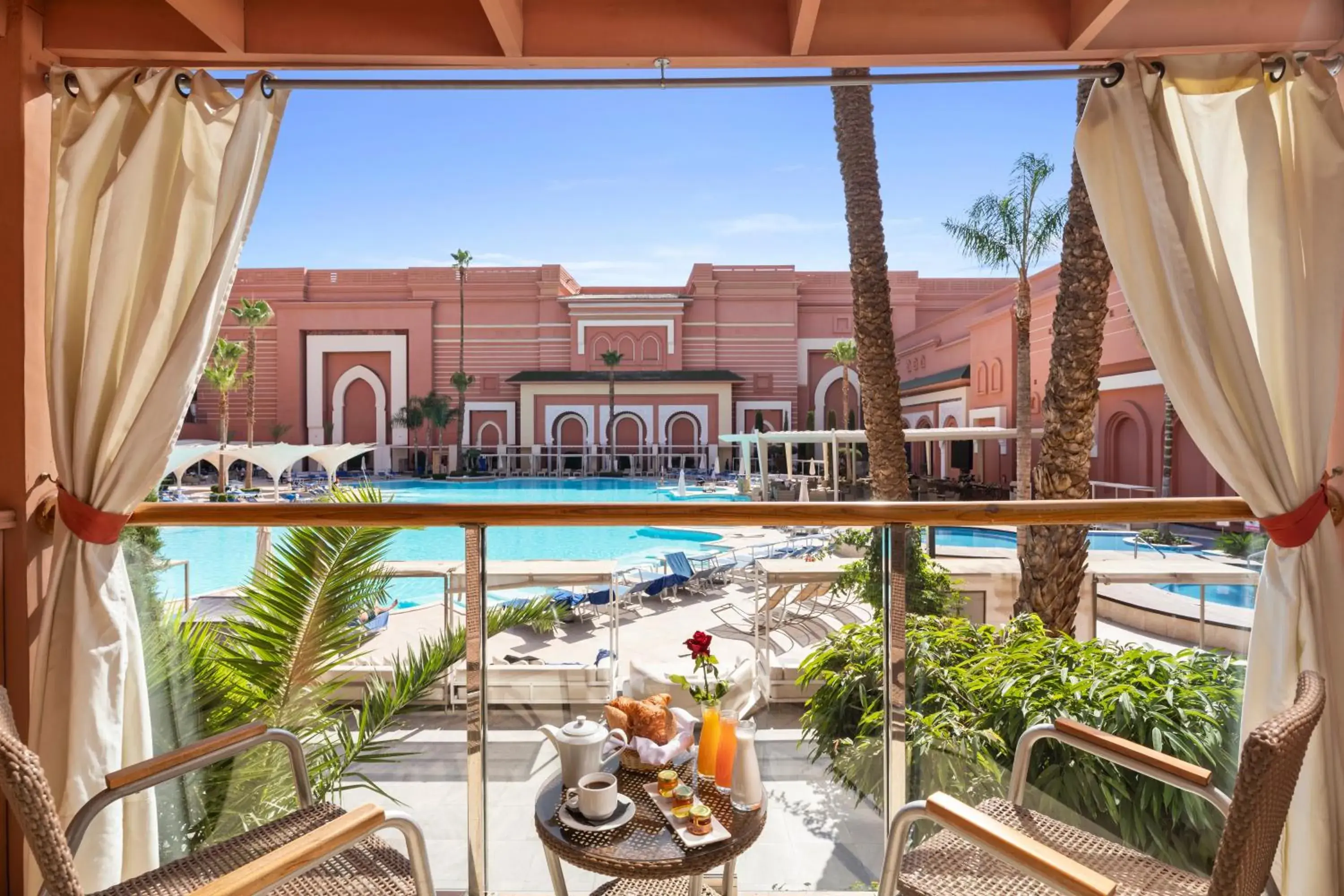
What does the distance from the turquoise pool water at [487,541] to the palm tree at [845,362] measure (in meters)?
7.18

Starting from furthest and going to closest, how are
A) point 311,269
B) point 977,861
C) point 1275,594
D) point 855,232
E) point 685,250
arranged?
point 685,250
point 311,269
point 855,232
point 1275,594
point 977,861

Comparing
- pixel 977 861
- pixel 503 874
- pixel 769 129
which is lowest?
pixel 503 874

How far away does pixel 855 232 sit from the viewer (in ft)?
17.9

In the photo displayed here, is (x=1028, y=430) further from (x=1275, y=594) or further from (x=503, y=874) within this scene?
(x=503, y=874)

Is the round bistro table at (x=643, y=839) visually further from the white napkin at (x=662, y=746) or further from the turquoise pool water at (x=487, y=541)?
the turquoise pool water at (x=487, y=541)

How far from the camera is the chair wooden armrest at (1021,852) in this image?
1.13m

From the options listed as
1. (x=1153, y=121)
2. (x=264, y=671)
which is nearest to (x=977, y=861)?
(x=1153, y=121)

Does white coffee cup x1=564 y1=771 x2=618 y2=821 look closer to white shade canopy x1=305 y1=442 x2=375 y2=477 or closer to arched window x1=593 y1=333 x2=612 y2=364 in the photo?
white shade canopy x1=305 y1=442 x2=375 y2=477

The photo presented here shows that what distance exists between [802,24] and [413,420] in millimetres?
27224

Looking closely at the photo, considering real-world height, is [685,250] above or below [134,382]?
above

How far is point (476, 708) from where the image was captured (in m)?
1.93

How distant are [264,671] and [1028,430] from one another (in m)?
11.2

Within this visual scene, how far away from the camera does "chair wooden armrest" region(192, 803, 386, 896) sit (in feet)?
3.69

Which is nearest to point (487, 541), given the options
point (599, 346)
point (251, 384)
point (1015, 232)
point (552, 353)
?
point (1015, 232)
